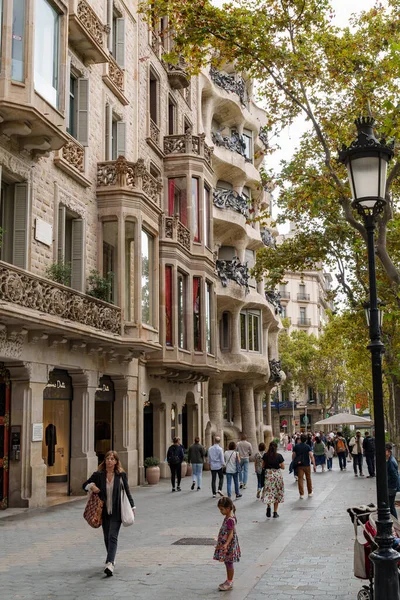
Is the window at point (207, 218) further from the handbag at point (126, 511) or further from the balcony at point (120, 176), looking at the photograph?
the handbag at point (126, 511)

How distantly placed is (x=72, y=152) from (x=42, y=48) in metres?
3.53

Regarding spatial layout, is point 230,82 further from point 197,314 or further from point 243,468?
point 243,468

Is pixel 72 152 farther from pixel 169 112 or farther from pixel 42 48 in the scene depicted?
pixel 169 112

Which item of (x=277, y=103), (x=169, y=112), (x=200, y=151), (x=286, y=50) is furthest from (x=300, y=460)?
(x=169, y=112)

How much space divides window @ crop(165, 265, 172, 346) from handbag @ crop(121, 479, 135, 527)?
15.7 metres

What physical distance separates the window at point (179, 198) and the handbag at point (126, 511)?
1910cm

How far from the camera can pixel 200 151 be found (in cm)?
2844

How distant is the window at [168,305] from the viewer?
2519cm

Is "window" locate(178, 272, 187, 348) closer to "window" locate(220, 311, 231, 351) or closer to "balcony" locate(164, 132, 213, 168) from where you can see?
"balcony" locate(164, 132, 213, 168)

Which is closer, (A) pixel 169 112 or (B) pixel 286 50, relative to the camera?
(B) pixel 286 50

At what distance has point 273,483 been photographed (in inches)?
596

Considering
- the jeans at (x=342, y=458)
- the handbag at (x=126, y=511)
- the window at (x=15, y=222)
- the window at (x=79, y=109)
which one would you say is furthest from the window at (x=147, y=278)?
the handbag at (x=126, y=511)

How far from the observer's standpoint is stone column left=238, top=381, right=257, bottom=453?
3835 centimetres

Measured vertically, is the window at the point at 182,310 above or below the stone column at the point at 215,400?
above
